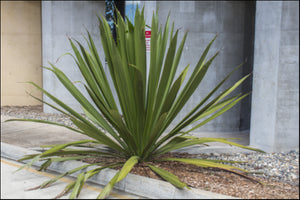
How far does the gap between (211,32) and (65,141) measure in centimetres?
393

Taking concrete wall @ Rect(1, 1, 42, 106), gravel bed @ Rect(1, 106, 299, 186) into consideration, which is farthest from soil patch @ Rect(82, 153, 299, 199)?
concrete wall @ Rect(1, 1, 42, 106)

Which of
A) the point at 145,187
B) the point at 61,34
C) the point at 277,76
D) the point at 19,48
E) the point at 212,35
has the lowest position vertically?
the point at 145,187

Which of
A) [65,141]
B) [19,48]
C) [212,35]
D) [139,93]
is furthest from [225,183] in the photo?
[19,48]

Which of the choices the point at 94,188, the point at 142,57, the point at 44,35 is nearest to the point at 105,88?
the point at 142,57

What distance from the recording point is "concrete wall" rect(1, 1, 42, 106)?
12656 mm

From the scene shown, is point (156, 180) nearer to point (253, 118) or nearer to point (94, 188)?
point (94, 188)

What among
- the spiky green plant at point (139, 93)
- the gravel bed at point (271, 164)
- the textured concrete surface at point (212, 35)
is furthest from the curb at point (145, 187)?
the textured concrete surface at point (212, 35)

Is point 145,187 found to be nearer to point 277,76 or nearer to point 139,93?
point 139,93

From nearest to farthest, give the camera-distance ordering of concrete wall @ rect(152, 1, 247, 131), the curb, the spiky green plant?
1. the curb
2. the spiky green plant
3. concrete wall @ rect(152, 1, 247, 131)

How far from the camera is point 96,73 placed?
453cm

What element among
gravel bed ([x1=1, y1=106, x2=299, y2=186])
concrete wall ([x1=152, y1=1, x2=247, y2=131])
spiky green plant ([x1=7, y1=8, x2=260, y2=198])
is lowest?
gravel bed ([x1=1, y1=106, x2=299, y2=186])

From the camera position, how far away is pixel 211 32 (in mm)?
7621

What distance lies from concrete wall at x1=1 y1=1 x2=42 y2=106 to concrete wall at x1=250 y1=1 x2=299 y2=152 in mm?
9062

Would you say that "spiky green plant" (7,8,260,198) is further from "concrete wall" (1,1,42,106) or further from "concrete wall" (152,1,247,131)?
"concrete wall" (1,1,42,106)
